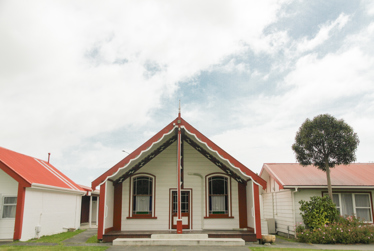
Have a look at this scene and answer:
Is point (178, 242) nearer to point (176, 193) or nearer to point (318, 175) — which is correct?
point (176, 193)

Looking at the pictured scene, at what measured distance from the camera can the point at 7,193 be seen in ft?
47.3

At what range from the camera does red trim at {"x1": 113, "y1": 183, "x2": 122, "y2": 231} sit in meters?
15.0

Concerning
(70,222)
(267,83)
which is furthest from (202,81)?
(70,222)

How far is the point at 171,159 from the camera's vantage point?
1569 cm

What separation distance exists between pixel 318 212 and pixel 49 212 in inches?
506

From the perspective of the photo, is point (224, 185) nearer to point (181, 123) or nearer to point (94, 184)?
point (181, 123)

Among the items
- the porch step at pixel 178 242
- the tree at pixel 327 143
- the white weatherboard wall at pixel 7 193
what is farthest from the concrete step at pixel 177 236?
the tree at pixel 327 143

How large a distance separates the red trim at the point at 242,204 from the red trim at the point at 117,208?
547cm

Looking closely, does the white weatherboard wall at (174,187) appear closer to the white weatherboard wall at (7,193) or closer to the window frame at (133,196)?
the window frame at (133,196)

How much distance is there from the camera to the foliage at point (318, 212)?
48.5ft

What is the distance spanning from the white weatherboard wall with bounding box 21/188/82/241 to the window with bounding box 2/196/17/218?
2.07 ft

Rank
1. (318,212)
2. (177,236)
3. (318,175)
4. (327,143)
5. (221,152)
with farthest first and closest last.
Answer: (318,175) < (327,143) < (318,212) < (221,152) < (177,236)

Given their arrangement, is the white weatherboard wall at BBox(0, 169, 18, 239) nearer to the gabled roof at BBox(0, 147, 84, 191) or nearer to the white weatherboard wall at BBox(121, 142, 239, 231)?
the gabled roof at BBox(0, 147, 84, 191)

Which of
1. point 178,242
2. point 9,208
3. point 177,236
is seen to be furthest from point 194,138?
point 9,208
